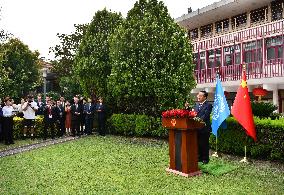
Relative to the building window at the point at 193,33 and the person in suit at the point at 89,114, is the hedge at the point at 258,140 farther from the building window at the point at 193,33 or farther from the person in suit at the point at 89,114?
the building window at the point at 193,33

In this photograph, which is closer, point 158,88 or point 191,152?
point 191,152

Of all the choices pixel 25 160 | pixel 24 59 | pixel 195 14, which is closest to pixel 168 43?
pixel 25 160

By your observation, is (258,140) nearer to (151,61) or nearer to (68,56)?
(151,61)

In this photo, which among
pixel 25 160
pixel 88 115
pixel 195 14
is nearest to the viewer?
pixel 25 160

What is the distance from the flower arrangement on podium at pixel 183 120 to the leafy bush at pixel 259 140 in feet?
8.56

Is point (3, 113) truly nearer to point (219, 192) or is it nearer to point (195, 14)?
point (219, 192)

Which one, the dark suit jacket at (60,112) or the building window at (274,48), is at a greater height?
the building window at (274,48)

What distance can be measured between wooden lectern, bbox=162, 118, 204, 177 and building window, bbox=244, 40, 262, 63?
15481 millimetres

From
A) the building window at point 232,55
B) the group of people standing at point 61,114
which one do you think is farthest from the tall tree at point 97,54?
the building window at point 232,55

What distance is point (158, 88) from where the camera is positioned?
47.9 ft

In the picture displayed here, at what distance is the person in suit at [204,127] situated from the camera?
8.66m

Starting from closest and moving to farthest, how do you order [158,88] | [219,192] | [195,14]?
1. [219,192]
2. [158,88]
3. [195,14]

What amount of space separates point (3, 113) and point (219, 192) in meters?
11.6

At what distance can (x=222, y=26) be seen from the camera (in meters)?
27.8
